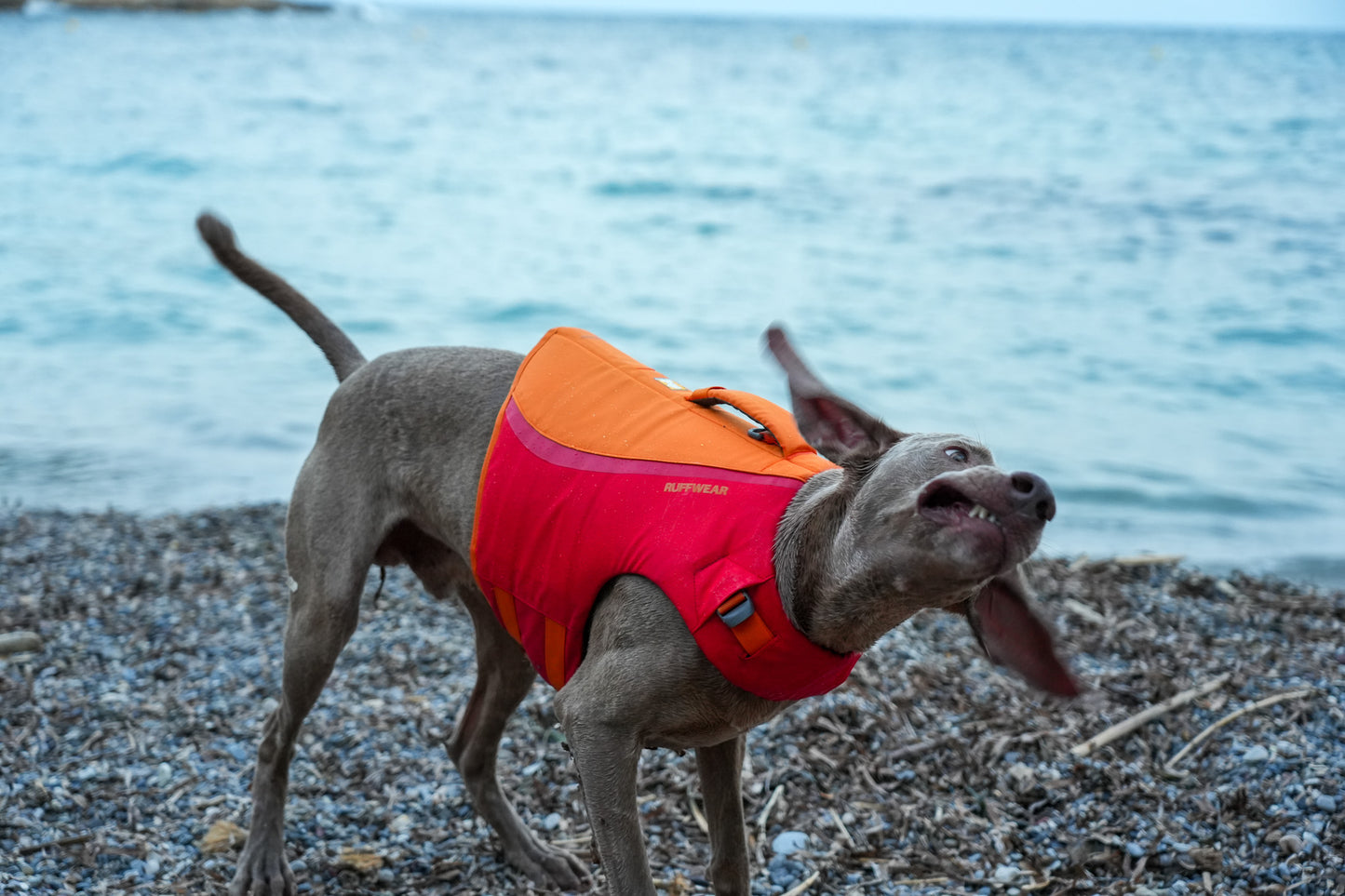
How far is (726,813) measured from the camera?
324 centimetres

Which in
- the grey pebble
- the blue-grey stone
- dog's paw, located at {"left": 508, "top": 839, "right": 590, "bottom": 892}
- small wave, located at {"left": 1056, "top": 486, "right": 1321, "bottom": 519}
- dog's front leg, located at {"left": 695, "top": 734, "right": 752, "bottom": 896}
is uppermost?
dog's front leg, located at {"left": 695, "top": 734, "right": 752, "bottom": 896}

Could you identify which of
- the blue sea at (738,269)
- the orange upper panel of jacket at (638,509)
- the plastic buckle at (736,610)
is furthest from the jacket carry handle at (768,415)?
the blue sea at (738,269)

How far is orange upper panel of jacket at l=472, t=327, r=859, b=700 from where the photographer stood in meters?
2.62

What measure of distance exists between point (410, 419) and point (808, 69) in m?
52.4

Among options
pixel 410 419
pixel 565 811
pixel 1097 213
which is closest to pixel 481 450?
pixel 410 419

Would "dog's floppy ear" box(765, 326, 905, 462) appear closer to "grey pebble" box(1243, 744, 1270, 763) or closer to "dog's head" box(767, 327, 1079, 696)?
"dog's head" box(767, 327, 1079, 696)

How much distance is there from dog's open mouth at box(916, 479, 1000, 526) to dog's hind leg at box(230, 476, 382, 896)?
181 cm

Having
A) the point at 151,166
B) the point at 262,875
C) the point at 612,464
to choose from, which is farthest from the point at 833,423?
the point at 151,166

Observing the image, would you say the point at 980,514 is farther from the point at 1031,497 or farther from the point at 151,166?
the point at 151,166

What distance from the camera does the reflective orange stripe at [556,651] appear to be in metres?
2.99

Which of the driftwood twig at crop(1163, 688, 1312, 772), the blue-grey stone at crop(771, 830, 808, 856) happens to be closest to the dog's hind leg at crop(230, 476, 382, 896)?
the blue-grey stone at crop(771, 830, 808, 856)

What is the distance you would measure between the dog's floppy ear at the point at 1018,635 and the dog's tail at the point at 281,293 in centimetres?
219

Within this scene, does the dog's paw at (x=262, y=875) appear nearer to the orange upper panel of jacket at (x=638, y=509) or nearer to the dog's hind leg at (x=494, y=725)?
the dog's hind leg at (x=494, y=725)

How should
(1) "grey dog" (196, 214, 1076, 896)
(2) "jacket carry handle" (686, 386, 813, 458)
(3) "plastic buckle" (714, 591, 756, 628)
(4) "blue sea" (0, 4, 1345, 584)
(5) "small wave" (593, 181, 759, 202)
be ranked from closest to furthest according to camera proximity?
(1) "grey dog" (196, 214, 1076, 896)
(3) "plastic buckle" (714, 591, 756, 628)
(2) "jacket carry handle" (686, 386, 813, 458)
(4) "blue sea" (0, 4, 1345, 584)
(5) "small wave" (593, 181, 759, 202)
